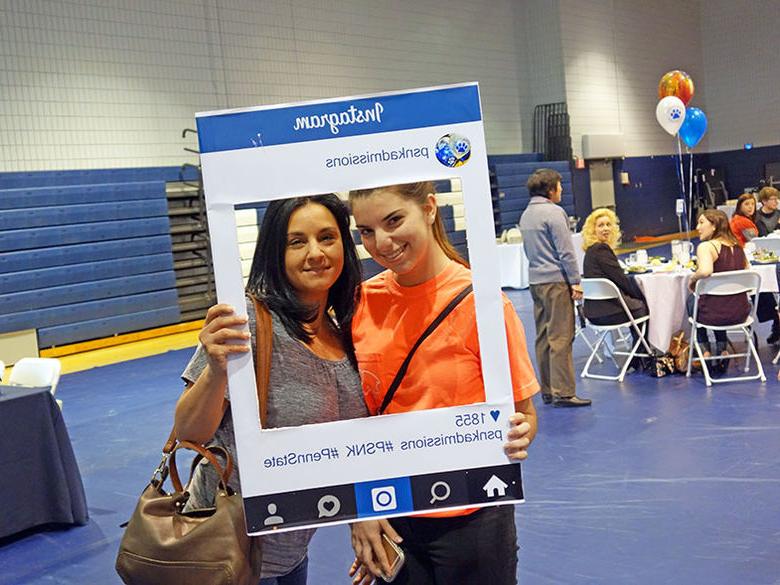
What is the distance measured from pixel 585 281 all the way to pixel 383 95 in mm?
5034

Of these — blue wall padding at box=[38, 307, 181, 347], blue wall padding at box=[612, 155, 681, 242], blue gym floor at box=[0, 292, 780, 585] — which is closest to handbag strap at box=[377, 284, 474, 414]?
blue gym floor at box=[0, 292, 780, 585]

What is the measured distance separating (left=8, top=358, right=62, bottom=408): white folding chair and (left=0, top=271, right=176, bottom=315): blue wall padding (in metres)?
4.81

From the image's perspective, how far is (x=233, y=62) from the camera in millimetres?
12250

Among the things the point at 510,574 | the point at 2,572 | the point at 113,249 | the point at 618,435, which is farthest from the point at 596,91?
the point at 510,574

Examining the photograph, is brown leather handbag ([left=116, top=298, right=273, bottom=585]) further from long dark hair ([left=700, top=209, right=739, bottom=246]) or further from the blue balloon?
the blue balloon

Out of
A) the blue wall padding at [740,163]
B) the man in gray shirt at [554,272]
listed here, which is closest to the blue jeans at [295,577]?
the man in gray shirt at [554,272]

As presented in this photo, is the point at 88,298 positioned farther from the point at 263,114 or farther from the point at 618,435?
the point at 263,114

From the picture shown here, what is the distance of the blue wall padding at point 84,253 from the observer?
9.58 meters

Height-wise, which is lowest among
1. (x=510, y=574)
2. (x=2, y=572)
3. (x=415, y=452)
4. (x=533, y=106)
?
(x=2, y=572)

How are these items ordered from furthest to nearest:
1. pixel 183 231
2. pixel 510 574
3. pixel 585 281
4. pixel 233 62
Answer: pixel 233 62
pixel 183 231
pixel 585 281
pixel 510 574

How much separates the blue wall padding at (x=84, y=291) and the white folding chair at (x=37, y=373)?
481 cm

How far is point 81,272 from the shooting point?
1027 cm

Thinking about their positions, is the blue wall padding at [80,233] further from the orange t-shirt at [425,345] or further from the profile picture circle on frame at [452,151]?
the profile picture circle on frame at [452,151]

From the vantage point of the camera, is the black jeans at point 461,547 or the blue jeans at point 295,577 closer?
the black jeans at point 461,547
